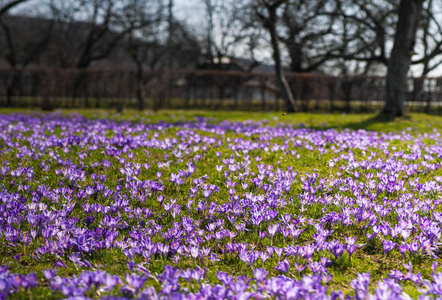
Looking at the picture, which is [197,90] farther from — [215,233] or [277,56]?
[215,233]

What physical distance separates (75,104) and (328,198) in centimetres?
1842

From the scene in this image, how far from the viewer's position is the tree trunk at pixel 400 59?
12.2 m

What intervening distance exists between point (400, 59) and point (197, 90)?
10.7m

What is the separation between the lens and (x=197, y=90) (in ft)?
66.4

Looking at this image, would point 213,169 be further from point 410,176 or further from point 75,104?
point 75,104

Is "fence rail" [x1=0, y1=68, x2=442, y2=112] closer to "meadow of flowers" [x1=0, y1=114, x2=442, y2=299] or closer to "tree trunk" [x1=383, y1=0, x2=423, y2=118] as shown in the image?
"tree trunk" [x1=383, y1=0, x2=423, y2=118]

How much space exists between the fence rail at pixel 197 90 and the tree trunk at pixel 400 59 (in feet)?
24.2

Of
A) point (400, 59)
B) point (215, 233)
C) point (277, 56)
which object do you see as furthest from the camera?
point (277, 56)

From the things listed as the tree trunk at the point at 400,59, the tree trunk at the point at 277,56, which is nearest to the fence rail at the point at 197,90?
the tree trunk at the point at 277,56

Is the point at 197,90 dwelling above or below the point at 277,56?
below

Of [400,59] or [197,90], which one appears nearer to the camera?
[400,59]

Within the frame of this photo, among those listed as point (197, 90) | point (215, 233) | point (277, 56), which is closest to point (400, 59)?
point (277, 56)

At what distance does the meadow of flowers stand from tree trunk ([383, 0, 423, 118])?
872 centimetres

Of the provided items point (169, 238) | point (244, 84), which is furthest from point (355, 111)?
point (169, 238)
